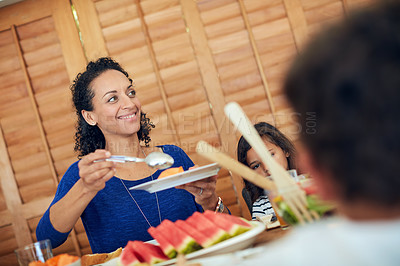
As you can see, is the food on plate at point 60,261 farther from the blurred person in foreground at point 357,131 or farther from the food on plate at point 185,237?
the blurred person in foreground at point 357,131

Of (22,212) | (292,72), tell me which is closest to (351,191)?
(292,72)

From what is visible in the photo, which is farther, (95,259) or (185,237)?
(95,259)

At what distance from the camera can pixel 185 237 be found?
934mm

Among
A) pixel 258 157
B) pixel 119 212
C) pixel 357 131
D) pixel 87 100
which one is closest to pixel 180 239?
pixel 357 131

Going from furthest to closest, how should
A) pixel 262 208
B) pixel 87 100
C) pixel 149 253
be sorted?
pixel 262 208 < pixel 87 100 < pixel 149 253

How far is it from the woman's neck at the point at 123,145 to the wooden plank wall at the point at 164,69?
102 cm

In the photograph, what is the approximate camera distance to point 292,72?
49cm

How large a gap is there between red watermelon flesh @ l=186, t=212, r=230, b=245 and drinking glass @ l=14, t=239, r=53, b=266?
458mm

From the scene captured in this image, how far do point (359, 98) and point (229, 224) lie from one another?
59cm

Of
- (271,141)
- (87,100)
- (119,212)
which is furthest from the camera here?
(271,141)

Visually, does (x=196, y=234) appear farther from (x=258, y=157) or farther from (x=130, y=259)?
(x=258, y=157)

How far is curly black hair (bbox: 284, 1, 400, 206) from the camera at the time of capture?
44 cm

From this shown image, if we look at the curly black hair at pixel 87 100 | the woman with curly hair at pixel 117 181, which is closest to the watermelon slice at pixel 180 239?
the woman with curly hair at pixel 117 181

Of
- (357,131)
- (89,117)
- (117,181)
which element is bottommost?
(117,181)
